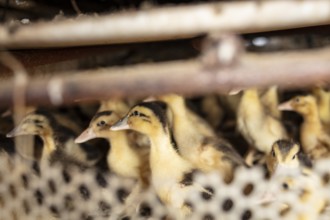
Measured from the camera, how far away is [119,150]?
2.29 m

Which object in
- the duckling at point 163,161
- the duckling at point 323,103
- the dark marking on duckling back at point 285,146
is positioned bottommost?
the duckling at point 323,103

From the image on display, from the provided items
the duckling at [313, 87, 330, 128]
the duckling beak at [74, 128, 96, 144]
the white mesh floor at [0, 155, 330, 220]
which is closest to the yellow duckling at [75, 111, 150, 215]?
the duckling beak at [74, 128, 96, 144]

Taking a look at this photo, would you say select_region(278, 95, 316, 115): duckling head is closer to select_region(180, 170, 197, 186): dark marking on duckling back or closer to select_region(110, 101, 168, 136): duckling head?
select_region(110, 101, 168, 136): duckling head

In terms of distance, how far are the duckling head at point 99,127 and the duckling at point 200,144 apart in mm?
307

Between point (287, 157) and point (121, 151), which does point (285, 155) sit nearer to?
point (287, 157)

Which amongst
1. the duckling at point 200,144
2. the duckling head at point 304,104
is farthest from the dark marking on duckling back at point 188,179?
the duckling head at point 304,104

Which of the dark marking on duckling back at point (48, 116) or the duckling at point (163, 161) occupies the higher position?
the duckling at point (163, 161)

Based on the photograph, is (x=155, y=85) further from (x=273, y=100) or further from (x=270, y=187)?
(x=273, y=100)

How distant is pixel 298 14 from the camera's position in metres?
0.72

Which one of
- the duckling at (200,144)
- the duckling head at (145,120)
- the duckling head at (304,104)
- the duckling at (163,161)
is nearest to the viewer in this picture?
the duckling at (163,161)

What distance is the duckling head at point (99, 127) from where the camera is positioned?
2324mm

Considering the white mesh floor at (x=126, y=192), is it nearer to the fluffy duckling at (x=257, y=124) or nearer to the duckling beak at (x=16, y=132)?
the duckling beak at (x=16, y=132)

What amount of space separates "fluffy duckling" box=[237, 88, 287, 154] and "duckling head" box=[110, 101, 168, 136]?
72 centimetres

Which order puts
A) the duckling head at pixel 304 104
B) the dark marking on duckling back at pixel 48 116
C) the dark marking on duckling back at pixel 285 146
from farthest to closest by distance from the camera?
1. the duckling head at pixel 304 104
2. the dark marking on duckling back at pixel 48 116
3. the dark marking on duckling back at pixel 285 146
